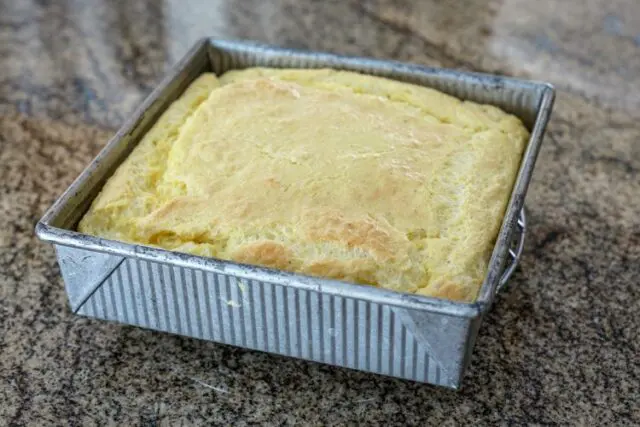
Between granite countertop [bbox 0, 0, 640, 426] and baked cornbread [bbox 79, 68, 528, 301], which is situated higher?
baked cornbread [bbox 79, 68, 528, 301]

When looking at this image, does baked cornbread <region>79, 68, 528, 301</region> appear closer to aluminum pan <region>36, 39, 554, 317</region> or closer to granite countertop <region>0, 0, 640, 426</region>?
aluminum pan <region>36, 39, 554, 317</region>

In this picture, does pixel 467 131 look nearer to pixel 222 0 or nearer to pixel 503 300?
pixel 503 300

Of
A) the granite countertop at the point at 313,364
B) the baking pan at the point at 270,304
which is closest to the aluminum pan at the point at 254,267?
the baking pan at the point at 270,304

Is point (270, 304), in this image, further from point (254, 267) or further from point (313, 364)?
point (313, 364)

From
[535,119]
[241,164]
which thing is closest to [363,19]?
[535,119]

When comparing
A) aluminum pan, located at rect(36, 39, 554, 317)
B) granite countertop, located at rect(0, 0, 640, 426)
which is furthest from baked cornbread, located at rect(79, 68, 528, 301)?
granite countertop, located at rect(0, 0, 640, 426)
